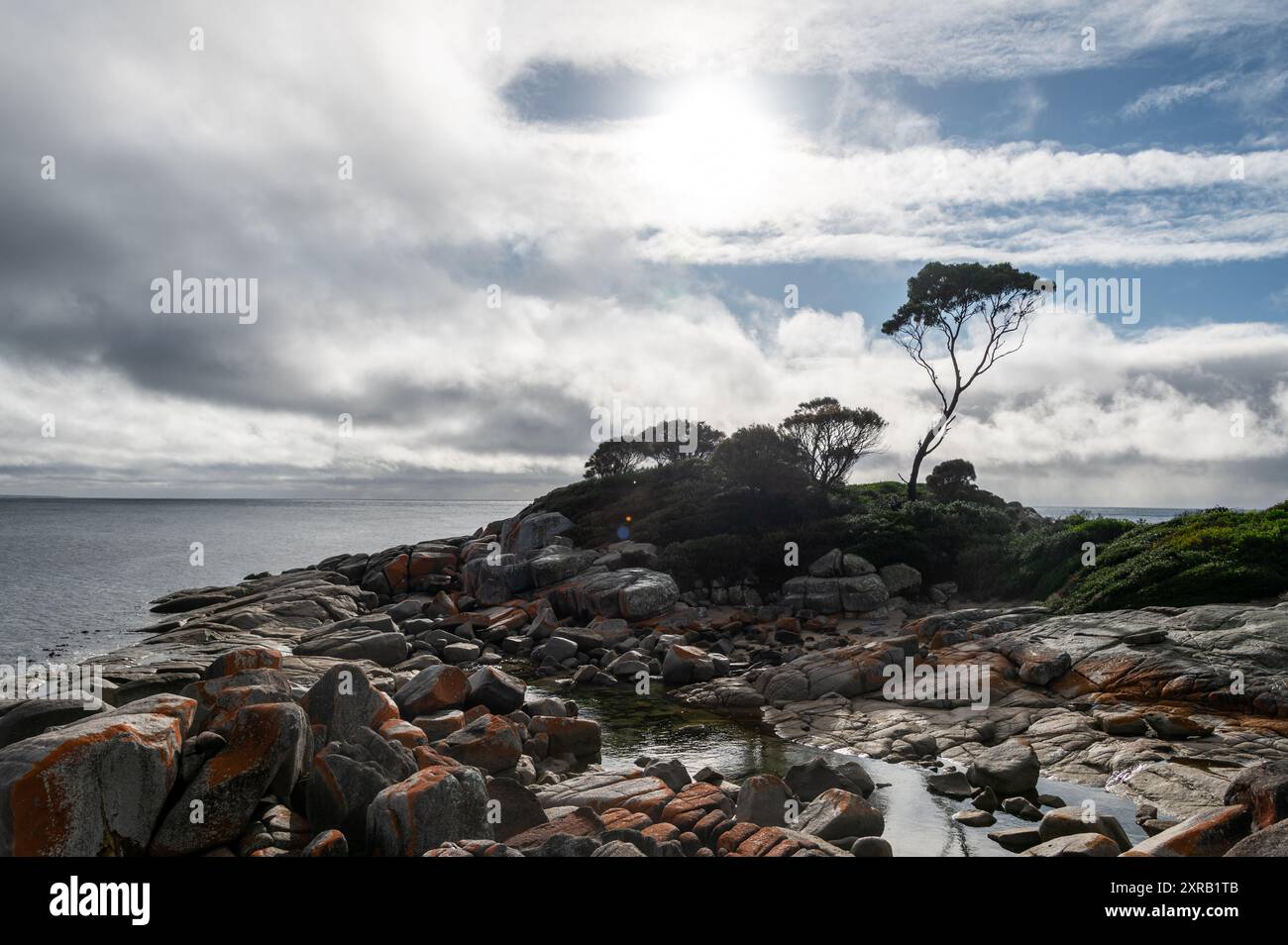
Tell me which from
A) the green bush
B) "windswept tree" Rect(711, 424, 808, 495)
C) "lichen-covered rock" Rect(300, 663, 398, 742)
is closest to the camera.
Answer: "lichen-covered rock" Rect(300, 663, 398, 742)

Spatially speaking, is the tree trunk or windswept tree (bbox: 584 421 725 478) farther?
windswept tree (bbox: 584 421 725 478)

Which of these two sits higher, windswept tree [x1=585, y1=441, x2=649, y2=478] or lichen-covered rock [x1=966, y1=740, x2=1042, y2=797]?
windswept tree [x1=585, y1=441, x2=649, y2=478]

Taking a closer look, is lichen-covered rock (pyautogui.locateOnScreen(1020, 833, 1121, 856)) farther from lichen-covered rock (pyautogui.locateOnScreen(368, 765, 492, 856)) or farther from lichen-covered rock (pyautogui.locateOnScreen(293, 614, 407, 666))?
lichen-covered rock (pyautogui.locateOnScreen(293, 614, 407, 666))

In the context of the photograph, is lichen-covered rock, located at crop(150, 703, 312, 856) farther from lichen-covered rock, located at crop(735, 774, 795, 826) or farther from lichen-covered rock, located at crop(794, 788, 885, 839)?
lichen-covered rock, located at crop(794, 788, 885, 839)

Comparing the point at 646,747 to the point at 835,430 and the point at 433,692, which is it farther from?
the point at 835,430

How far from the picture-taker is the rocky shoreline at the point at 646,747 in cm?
884

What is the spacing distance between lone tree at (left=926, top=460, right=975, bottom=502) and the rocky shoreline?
72.7ft

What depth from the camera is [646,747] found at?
53.1 feet

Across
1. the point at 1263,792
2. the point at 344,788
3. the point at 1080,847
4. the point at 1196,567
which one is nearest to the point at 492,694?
the point at 344,788

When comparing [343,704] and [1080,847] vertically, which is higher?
[343,704]

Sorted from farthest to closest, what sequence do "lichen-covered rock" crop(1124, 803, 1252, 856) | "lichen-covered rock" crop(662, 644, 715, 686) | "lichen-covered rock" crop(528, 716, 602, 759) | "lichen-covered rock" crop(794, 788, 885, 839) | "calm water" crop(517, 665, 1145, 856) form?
"lichen-covered rock" crop(662, 644, 715, 686), "lichen-covered rock" crop(528, 716, 602, 759), "calm water" crop(517, 665, 1145, 856), "lichen-covered rock" crop(794, 788, 885, 839), "lichen-covered rock" crop(1124, 803, 1252, 856)

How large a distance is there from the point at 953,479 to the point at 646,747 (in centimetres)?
4035

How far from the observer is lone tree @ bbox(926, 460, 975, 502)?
4956 centimetres

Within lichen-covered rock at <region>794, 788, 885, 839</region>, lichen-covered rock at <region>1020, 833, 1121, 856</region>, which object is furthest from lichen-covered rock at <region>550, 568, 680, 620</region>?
lichen-covered rock at <region>1020, 833, 1121, 856</region>
